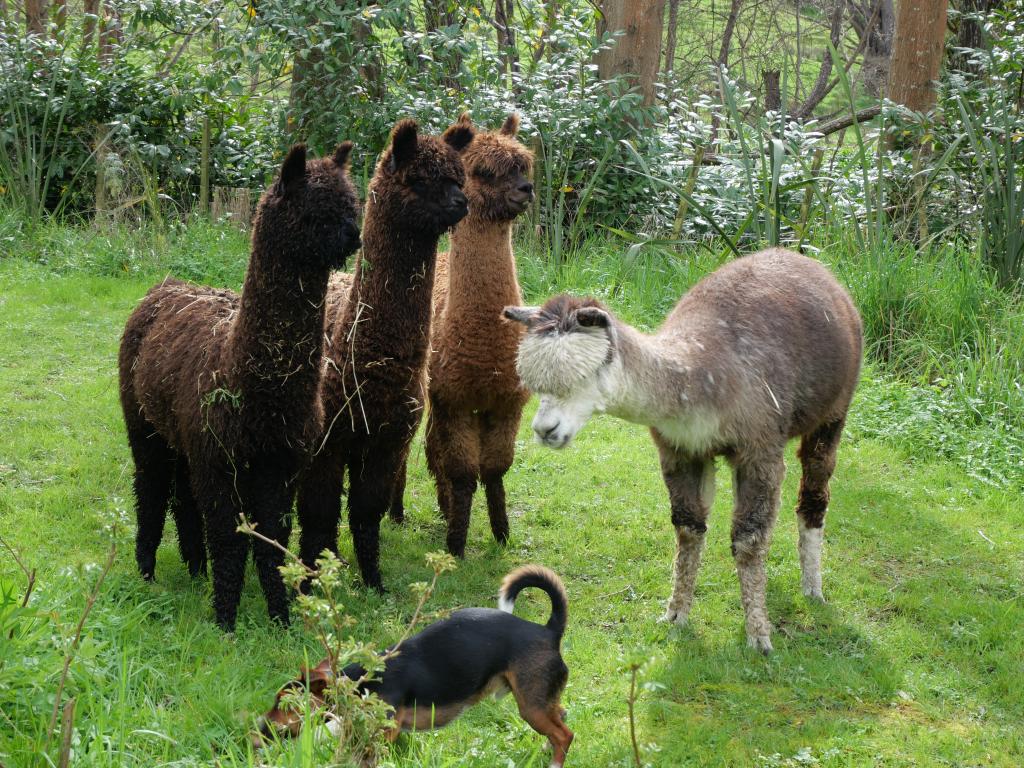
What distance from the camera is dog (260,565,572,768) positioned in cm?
382

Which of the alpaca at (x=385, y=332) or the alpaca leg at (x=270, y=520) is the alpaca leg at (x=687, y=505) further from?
the alpaca leg at (x=270, y=520)

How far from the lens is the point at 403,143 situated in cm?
482

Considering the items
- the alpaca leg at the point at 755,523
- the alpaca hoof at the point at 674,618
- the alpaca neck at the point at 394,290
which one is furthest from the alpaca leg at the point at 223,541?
the alpaca leg at the point at 755,523

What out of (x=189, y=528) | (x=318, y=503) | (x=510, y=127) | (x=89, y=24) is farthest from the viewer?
(x=89, y=24)

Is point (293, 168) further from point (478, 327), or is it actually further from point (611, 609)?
point (611, 609)

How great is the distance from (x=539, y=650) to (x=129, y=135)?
932cm

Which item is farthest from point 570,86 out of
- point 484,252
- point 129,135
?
point 484,252

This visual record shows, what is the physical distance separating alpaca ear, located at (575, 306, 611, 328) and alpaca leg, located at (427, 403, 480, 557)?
1.66 meters

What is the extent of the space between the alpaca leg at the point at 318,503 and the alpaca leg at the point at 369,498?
A: 0.28 ft

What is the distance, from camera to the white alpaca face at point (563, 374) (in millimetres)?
4105

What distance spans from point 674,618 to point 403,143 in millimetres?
2598

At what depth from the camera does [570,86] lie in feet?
38.0

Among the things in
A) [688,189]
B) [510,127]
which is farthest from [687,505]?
[688,189]

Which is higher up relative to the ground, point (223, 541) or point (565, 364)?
point (565, 364)
